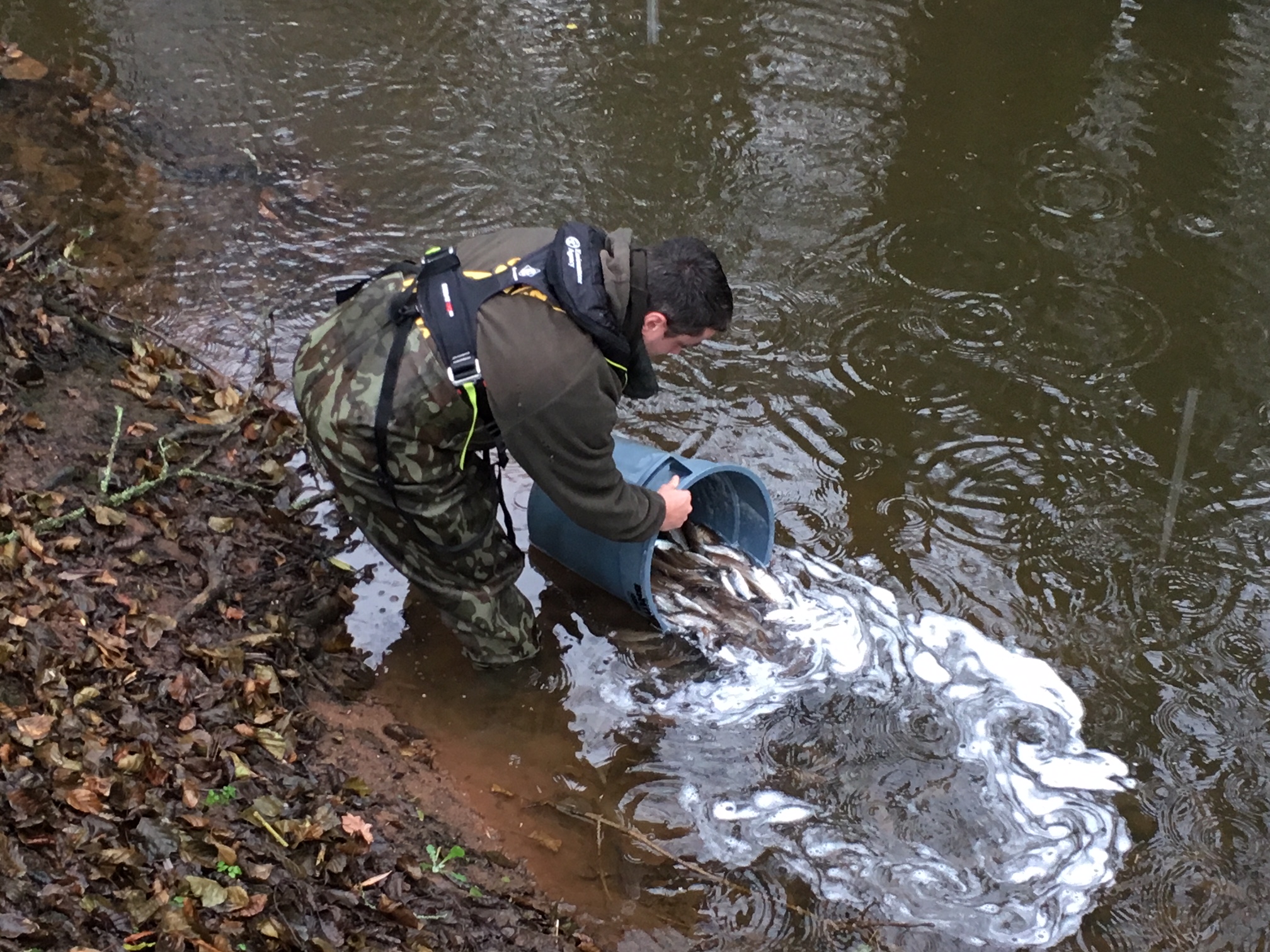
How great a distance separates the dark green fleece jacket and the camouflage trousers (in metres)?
0.26

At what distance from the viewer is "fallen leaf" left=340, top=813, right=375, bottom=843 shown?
362 centimetres

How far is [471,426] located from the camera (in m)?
3.86

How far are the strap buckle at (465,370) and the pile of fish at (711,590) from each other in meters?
1.53

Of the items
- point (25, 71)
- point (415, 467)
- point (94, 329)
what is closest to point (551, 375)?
point (415, 467)

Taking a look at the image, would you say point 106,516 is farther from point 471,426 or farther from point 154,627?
point 471,426

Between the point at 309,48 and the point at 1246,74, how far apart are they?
7.54 metres

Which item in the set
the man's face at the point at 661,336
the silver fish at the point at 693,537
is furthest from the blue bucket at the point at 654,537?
the man's face at the point at 661,336

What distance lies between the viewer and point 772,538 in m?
4.91

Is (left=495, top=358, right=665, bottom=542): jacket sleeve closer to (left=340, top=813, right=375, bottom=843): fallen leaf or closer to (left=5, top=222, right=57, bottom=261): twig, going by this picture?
(left=340, top=813, right=375, bottom=843): fallen leaf

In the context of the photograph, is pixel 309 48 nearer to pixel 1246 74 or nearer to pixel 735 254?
pixel 735 254

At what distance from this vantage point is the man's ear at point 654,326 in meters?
3.67

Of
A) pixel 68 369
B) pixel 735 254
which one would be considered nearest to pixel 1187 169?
pixel 735 254

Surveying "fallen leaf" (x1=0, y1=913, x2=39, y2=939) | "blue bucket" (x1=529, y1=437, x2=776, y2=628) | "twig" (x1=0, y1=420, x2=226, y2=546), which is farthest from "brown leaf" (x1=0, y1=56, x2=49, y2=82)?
"fallen leaf" (x1=0, y1=913, x2=39, y2=939)

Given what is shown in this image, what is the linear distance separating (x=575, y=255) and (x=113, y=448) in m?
2.30
